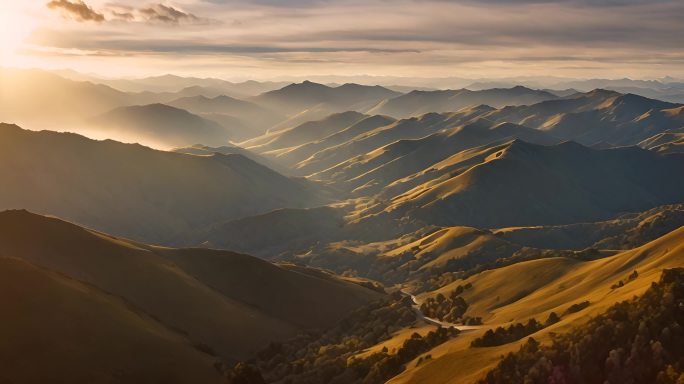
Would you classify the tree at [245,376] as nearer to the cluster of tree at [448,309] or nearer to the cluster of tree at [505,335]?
the cluster of tree at [505,335]

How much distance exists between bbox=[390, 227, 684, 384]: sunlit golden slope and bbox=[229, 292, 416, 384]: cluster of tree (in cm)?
2082

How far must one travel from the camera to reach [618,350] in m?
77.2

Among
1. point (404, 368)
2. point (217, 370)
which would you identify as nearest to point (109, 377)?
point (217, 370)

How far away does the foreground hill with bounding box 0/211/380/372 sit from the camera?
390 feet

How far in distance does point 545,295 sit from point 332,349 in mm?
57640

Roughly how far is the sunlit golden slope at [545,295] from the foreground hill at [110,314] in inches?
2145

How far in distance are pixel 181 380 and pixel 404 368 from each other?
44.7 meters

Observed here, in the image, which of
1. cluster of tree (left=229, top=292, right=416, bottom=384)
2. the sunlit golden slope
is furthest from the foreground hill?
the sunlit golden slope

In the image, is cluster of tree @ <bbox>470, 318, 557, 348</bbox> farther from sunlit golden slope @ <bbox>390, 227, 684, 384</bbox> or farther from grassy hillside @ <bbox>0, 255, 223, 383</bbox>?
grassy hillside @ <bbox>0, 255, 223, 383</bbox>

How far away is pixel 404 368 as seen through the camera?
115 meters

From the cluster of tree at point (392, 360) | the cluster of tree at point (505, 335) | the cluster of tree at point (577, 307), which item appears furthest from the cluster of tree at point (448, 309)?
the cluster of tree at point (505, 335)

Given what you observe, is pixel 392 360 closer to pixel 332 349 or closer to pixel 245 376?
pixel 245 376

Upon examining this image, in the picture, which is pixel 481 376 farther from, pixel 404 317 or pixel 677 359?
pixel 404 317

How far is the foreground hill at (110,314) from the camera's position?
119000mm
